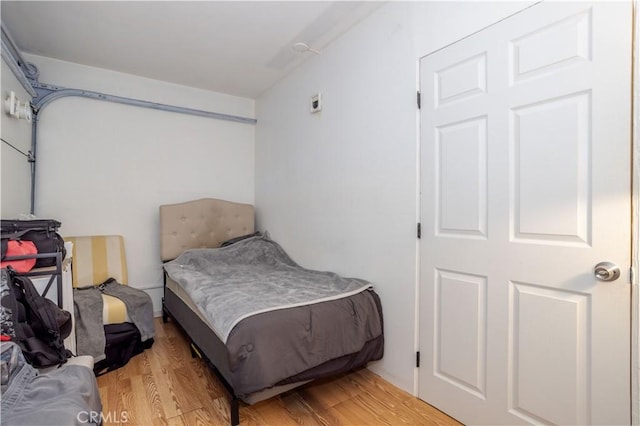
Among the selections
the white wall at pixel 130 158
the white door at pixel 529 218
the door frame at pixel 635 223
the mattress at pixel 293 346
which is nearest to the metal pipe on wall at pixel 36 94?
the white wall at pixel 130 158

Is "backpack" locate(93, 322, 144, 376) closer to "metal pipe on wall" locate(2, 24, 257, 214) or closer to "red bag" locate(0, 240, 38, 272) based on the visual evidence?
"red bag" locate(0, 240, 38, 272)

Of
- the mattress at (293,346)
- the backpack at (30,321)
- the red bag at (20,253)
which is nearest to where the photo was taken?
the backpack at (30,321)

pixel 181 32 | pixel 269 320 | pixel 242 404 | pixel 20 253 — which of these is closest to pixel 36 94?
pixel 181 32

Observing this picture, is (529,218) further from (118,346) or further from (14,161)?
(14,161)

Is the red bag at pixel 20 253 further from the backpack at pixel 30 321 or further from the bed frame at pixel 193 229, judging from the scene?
the bed frame at pixel 193 229

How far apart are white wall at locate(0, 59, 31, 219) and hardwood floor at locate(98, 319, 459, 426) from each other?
1.38 meters

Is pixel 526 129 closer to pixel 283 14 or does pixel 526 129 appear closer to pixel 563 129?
pixel 563 129

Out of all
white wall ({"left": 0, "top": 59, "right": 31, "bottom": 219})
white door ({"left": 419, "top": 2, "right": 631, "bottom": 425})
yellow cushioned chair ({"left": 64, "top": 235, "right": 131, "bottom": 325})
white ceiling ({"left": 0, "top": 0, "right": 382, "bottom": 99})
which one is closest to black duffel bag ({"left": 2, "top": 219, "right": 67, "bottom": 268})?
white wall ({"left": 0, "top": 59, "right": 31, "bottom": 219})

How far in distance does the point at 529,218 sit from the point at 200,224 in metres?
2.99

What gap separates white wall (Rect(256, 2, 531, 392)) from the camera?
6.40ft

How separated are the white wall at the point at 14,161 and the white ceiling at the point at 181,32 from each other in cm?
46

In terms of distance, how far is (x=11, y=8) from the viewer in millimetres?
2158

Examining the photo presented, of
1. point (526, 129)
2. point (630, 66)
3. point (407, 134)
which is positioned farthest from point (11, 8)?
point (630, 66)

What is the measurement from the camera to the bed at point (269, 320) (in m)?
1.58
